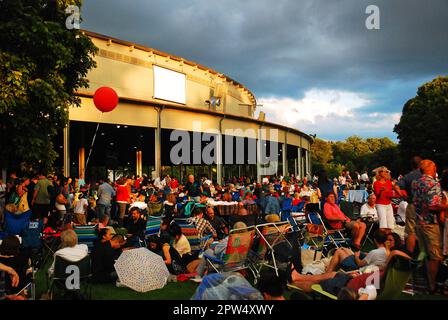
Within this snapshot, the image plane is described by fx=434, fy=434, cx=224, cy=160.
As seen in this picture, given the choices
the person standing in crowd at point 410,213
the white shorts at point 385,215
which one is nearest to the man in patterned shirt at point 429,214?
the person standing in crowd at point 410,213

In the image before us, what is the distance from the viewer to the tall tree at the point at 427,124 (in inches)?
1539

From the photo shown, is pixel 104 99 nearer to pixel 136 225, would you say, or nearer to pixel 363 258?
pixel 136 225

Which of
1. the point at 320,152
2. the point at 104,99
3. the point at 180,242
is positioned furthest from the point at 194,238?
the point at 320,152

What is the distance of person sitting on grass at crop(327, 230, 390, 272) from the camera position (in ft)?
17.7

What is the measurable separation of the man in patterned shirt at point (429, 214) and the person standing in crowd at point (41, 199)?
26.8 feet

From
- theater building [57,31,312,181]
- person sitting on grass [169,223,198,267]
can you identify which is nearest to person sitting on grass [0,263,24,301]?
person sitting on grass [169,223,198,267]

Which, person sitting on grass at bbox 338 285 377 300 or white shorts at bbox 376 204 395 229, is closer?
person sitting on grass at bbox 338 285 377 300

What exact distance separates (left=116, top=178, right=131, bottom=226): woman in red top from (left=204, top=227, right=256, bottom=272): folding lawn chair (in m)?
Result: 6.26

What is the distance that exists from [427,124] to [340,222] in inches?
1458

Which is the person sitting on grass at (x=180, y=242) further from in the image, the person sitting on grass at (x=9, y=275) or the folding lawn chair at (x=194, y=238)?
the person sitting on grass at (x=9, y=275)

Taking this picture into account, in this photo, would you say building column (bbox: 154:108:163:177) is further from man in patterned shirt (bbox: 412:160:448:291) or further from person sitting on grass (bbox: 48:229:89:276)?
man in patterned shirt (bbox: 412:160:448:291)

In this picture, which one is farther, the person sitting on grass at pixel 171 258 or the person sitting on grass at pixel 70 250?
A: the person sitting on grass at pixel 171 258

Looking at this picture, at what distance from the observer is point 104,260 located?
6.53m
